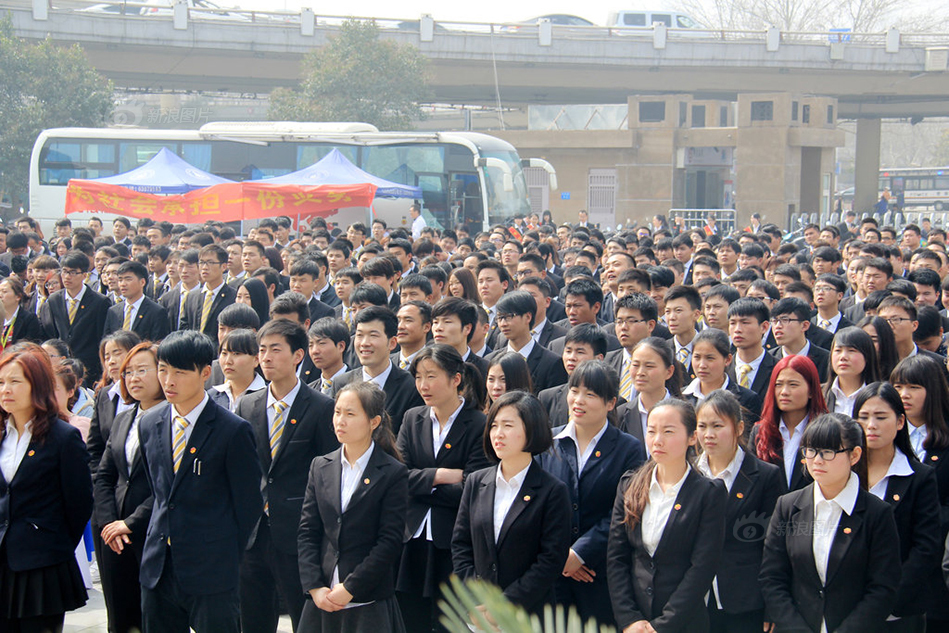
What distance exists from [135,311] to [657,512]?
229 inches

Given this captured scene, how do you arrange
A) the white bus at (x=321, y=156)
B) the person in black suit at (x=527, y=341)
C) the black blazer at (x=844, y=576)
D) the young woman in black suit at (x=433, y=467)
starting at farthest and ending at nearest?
the white bus at (x=321, y=156) → the person in black suit at (x=527, y=341) → the young woman in black suit at (x=433, y=467) → the black blazer at (x=844, y=576)

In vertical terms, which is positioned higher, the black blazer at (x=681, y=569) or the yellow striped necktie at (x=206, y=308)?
the yellow striped necktie at (x=206, y=308)

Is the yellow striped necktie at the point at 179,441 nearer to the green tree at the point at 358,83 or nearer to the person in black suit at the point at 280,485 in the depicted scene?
the person in black suit at the point at 280,485

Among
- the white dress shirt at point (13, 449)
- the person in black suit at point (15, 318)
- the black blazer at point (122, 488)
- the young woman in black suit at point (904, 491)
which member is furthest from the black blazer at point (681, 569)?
the person in black suit at point (15, 318)

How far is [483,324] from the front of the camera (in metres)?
6.80

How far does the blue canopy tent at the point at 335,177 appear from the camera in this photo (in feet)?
56.5

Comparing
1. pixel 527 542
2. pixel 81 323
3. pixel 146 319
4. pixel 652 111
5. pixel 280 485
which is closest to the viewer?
pixel 527 542

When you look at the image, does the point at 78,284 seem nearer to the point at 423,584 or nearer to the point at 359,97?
the point at 423,584

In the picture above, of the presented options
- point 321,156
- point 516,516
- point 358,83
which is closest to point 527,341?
point 516,516

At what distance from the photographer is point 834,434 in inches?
157

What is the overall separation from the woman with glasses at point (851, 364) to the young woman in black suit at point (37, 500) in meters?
3.80

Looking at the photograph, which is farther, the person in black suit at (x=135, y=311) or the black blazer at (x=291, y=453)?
the person in black suit at (x=135, y=311)

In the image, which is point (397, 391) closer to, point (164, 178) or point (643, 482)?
point (643, 482)

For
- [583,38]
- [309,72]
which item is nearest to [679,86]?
[583,38]
